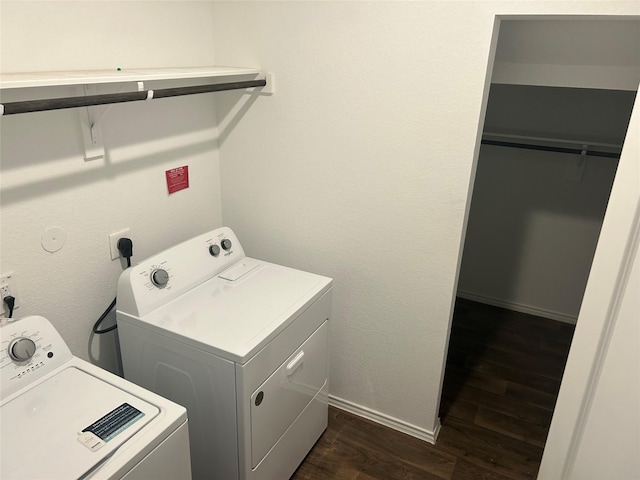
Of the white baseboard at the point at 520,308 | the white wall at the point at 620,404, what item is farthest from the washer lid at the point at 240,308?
the white baseboard at the point at 520,308

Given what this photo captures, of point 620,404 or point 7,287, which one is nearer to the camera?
point 620,404

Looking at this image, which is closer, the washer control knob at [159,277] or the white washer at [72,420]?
the white washer at [72,420]

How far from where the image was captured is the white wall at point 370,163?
1.78m

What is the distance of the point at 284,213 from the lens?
2271mm

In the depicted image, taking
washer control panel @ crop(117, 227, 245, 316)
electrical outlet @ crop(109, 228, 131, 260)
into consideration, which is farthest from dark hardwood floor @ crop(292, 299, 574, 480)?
electrical outlet @ crop(109, 228, 131, 260)

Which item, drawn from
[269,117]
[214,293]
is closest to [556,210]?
[269,117]

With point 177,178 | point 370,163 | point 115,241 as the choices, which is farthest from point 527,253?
point 115,241

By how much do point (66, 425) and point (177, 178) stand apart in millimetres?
1093

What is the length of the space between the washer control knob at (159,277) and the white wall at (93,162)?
0.63 ft

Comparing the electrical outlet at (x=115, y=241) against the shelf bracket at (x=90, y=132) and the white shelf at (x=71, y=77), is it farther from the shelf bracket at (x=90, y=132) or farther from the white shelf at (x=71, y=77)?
the white shelf at (x=71, y=77)

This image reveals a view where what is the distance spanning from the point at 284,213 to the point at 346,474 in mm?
1155

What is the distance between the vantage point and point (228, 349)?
1.57 meters

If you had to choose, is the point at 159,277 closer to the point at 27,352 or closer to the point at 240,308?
the point at 240,308

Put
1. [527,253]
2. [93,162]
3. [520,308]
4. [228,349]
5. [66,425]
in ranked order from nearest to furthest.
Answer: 1. [66,425]
2. [228,349]
3. [93,162]
4. [527,253]
5. [520,308]
